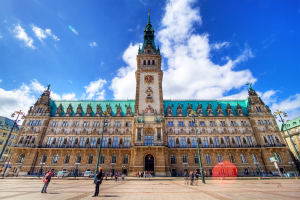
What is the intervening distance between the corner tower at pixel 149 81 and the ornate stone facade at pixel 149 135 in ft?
1.03

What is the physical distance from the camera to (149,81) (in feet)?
160

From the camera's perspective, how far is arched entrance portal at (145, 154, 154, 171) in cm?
3738

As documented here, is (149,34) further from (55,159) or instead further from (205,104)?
(55,159)

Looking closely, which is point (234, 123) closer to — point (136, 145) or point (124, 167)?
point (136, 145)

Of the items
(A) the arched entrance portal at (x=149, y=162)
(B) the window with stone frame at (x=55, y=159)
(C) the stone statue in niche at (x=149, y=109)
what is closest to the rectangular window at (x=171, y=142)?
(A) the arched entrance portal at (x=149, y=162)

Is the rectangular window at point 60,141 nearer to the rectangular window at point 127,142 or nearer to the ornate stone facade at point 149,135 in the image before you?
the ornate stone facade at point 149,135

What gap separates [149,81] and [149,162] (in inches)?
999

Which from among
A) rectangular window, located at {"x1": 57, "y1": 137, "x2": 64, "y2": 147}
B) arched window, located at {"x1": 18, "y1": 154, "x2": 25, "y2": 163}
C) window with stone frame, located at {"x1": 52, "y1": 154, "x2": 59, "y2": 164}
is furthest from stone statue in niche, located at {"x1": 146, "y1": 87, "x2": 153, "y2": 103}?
arched window, located at {"x1": 18, "y1": 154, "x2": 25, "y2": 163}

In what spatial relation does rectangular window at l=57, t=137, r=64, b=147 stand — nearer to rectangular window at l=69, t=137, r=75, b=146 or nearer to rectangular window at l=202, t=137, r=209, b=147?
rectangular window at l=69, t=137, r=75, b=146

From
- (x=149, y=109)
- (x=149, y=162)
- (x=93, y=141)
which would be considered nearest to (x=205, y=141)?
(x=149, y=162)

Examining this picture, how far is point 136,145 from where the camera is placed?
38750 millimetres

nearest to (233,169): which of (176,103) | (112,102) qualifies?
(176,103)

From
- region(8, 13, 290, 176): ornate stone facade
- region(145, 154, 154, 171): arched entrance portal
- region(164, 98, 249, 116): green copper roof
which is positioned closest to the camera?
region(145, 154, 154, 171): arched entrance portal

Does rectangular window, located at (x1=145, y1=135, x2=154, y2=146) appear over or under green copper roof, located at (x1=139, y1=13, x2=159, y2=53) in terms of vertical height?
under
